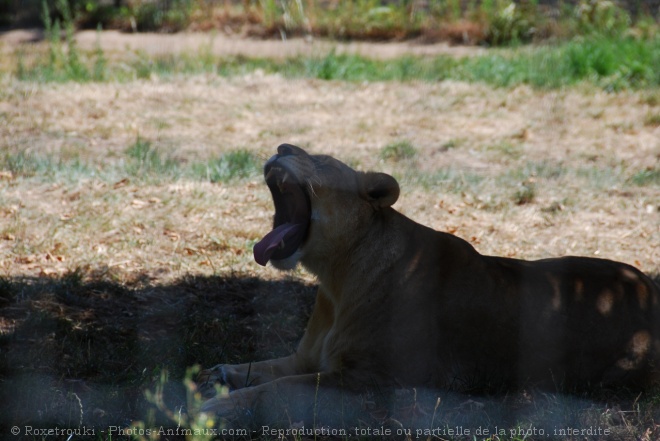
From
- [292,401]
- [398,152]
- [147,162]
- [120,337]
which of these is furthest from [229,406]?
[398,152]

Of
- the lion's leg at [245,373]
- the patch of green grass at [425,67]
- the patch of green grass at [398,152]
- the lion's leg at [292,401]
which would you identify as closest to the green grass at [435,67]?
the patch of green grass at [425,67]

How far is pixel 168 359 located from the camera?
16.1ft

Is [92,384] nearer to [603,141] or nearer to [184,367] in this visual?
[184,367]

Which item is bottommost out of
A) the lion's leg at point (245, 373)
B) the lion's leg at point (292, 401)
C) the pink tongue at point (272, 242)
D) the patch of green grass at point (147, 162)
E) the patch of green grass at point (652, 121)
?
the patch of green grass at point (652, 121)

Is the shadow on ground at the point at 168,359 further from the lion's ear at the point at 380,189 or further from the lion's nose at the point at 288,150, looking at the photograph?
the lion's nose at the point at 288,150

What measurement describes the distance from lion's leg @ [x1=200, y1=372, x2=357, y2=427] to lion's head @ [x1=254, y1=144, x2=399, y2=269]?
602 millimetres

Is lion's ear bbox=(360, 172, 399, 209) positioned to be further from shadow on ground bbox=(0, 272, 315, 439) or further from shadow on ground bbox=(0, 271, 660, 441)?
shadow on ground bbox=(0, 272, 315, 439)

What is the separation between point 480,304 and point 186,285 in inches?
95.6

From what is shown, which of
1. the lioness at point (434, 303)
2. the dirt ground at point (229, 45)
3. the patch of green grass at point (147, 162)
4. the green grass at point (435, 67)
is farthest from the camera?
the dirt ground at point (229, 45)

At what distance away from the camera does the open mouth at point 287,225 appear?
14.3 ft

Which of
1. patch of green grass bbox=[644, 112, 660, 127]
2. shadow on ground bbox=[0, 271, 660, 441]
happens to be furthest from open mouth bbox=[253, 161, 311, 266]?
patch of green grass bbox=[644, 112, 660, 127]

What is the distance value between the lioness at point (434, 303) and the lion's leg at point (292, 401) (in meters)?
0.16

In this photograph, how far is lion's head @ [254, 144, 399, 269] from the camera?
4371 millimetres

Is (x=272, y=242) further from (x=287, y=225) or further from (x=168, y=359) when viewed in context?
(x=168, y=359)
